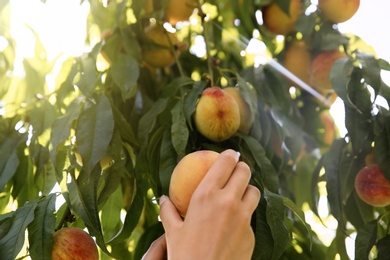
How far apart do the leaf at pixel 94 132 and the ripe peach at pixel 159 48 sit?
10.3 inches

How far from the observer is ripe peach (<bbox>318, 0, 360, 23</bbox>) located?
53.9 inches

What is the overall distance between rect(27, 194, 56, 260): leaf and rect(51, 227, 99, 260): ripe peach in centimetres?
2

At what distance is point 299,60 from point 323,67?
115 millimetres

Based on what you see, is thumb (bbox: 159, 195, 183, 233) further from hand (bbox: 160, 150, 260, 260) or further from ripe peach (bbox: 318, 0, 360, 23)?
ripe peach (bbox: 318, 0, 360, 23)

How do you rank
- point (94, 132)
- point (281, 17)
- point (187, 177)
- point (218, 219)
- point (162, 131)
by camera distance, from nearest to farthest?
1. point (218, 219)
2. point (187, 177)
3. point (94, 132)
4. point (162, 131)
5. point (281, 17)

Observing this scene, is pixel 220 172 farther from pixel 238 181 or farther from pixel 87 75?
pixel 87 75

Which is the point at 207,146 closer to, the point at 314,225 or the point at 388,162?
the point at 388,162

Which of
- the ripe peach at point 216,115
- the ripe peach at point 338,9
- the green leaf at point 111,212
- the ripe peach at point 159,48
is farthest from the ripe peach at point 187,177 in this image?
the ripe peach at point 338,9

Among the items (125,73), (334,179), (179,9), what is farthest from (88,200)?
(179,9)

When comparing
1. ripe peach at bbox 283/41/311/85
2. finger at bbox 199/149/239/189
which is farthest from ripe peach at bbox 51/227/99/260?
ripe peach at bbox 283/41/311/85

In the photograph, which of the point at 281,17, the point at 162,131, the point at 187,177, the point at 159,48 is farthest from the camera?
the point at 281,17

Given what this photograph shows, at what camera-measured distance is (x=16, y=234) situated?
95 centimetres

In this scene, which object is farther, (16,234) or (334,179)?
(334,179)

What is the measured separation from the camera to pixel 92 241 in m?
1.04
